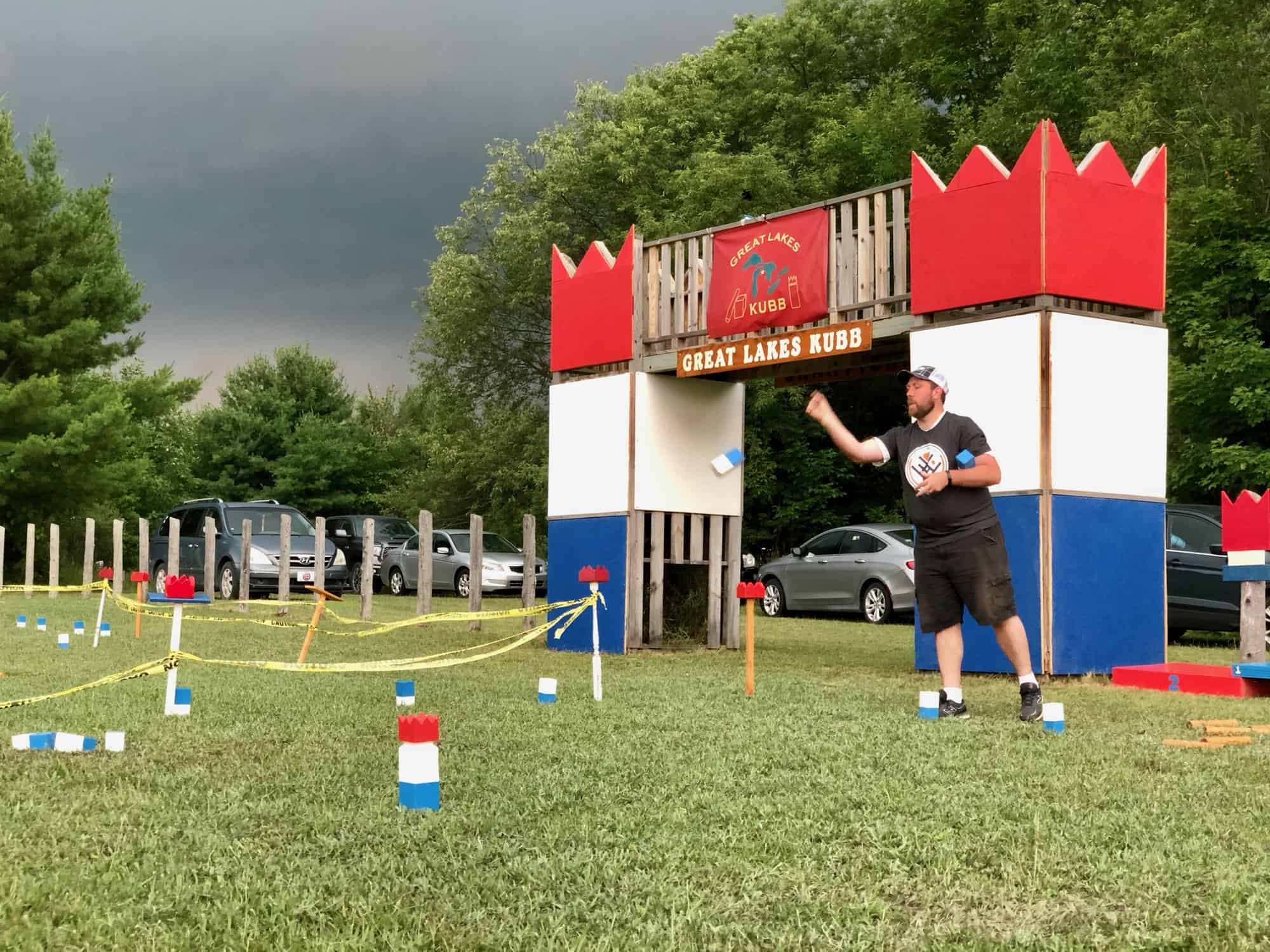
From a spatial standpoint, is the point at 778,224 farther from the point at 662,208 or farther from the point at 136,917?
the point at 662,208

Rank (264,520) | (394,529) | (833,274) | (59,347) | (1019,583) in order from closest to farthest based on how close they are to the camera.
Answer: (1019,583) → (833,274) → (264,520) → (394,529) → (59,347)

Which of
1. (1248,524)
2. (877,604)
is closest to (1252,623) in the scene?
(1248,524)

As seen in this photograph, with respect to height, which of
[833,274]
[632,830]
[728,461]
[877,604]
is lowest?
[632,830]

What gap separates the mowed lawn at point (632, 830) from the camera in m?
3.73

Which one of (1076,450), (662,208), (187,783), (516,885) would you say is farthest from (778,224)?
(662,208)

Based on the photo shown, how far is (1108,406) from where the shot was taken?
39.8ft

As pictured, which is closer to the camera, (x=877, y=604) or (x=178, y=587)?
(x=178, y=587)

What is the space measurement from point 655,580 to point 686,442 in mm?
1589

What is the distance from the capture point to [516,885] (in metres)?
4.09

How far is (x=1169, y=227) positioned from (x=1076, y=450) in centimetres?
1395

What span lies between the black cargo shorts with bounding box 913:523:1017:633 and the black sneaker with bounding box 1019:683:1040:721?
41 centimetres

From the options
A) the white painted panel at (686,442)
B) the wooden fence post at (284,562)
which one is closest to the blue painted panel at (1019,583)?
the white painted panel at (686,442)

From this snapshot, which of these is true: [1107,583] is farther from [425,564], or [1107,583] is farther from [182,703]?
[425,564]

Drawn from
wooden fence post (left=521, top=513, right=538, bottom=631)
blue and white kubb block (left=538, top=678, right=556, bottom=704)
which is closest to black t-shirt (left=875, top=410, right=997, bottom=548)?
blue and white kubb block (left=538, top=678, right=556, bottom=704)
